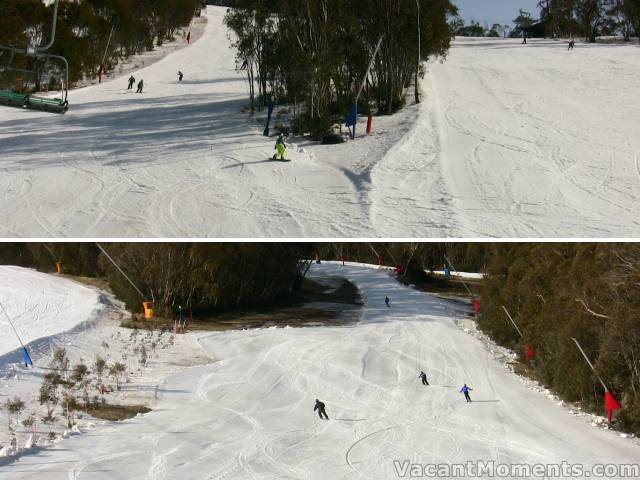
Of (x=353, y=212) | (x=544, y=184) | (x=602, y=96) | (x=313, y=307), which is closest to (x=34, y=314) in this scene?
(x=313, y=307)

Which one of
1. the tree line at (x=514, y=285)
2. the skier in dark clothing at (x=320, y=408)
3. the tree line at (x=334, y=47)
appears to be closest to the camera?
the skier in dark clothing at (x=320, y=408)

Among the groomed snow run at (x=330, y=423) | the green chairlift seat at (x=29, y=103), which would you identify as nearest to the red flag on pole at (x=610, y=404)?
the groomed snow run at (x=330, y=423)

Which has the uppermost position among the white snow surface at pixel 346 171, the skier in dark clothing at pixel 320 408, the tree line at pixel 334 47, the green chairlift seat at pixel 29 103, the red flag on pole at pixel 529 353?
the tree line at pixel 334 47

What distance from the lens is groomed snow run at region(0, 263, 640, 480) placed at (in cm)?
1305

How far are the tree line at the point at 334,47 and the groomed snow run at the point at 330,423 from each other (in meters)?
7.98

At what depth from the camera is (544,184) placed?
59.9 feet

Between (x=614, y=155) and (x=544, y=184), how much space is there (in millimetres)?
3958

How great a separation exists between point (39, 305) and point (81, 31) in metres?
24.7

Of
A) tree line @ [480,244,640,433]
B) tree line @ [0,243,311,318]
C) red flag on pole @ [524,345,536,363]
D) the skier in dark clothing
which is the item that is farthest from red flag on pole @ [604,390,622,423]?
tree line @ [0,243,311,318]

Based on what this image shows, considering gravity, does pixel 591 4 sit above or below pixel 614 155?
above

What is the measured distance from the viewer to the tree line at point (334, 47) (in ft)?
83.3

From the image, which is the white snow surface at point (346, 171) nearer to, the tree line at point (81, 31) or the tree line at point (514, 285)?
the tree line at point (514, 285)

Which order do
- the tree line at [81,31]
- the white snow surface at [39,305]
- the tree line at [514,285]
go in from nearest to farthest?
the tree line at [514,285], the white snow surface at [39,305], the tree line at [81,31]

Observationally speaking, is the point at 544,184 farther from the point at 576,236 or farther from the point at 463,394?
the point at 463,394
